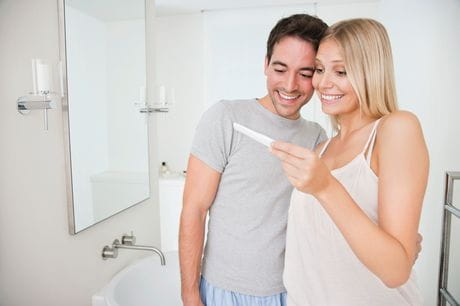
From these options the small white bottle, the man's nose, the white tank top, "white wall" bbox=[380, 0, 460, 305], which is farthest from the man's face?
the small white bottle

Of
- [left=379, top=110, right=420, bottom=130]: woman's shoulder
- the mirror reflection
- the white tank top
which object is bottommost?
the mirror reflection

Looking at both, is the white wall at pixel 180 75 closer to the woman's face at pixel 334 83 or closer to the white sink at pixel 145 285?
the white sink at pixel 145 285

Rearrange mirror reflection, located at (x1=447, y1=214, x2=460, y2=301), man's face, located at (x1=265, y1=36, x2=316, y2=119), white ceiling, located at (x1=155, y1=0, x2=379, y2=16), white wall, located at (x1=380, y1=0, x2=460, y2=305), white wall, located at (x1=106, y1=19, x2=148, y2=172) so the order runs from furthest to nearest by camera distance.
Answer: white ceiling, located at (x1=155, y1=0, x2=379, y2=16) → white wall, located at (x1=380, y1=0, x2=460, y2=305) → mirror reflection, located at (x1=447, y1=214, x2=460, y2=301) → white wall, located at (x1=106, y1=19, x2=148, y2=172) → man's face, located at (x1=265, y1=36, x2=316, y2=119)

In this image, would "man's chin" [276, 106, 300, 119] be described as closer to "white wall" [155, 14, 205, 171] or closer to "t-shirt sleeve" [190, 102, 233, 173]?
"t-shirt sleeve" [190, 102, 233, 173]

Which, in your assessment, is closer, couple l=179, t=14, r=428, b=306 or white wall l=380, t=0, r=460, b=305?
couple l=179, t=14, r=428, b=306

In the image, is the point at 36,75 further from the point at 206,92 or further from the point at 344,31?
the point at 206,92

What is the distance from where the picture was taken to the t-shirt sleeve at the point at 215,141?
1042 millimetres

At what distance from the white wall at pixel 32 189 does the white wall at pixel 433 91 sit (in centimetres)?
209

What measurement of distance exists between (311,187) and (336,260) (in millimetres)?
331

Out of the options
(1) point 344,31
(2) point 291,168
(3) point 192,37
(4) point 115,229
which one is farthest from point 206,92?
(2) point 291,168

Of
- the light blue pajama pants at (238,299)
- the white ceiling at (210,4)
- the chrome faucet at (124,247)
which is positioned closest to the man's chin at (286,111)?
the light blue pajama pants at (238,299)

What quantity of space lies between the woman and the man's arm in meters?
0.26

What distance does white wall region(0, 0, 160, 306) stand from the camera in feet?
2.87

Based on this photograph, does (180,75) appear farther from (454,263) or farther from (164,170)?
(454,263)
